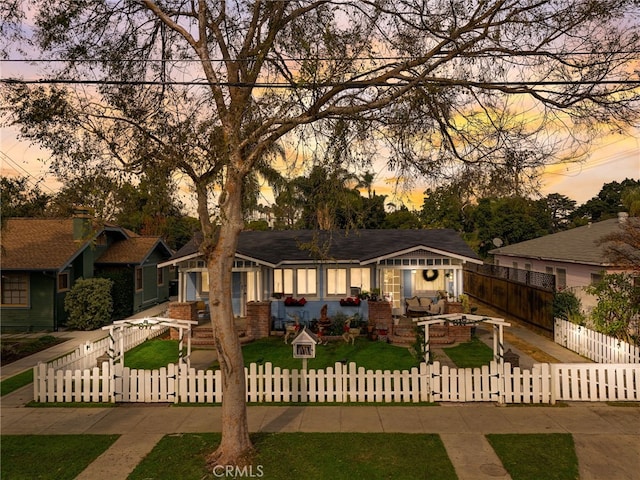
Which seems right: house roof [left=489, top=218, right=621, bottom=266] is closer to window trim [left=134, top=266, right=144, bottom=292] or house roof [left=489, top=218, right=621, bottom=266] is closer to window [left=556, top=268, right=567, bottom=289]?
window [left=556, top=268, right=567, bottom=289]

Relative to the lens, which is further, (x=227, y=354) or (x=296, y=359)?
(x=296, y=359)

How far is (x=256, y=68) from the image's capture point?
8969mm

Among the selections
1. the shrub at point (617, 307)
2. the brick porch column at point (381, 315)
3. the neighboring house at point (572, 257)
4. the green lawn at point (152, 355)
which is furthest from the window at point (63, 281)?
the neighboring house at point (572, 257)

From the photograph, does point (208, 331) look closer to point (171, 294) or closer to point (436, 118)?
point (436, 118)

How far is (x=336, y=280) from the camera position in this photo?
22234 millimetres

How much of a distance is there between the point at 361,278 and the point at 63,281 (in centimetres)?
1467

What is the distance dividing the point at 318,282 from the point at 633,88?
1528 cm

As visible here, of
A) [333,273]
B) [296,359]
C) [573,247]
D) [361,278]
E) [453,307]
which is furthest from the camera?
[573,247]

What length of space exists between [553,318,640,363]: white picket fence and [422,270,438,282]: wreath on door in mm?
6818

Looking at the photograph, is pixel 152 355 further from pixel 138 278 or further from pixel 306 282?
pixel 138 278

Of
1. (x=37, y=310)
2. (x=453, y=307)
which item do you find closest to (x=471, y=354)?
(x=453, y=307)

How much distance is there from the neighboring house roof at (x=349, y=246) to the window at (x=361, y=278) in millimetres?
979

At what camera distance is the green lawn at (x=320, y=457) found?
24.7 feet

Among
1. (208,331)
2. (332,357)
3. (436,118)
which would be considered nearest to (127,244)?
(208,331)
